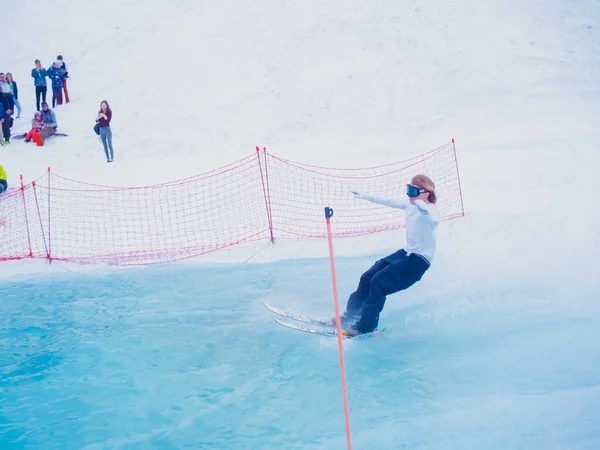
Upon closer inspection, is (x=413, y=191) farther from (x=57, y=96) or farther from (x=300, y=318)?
(x=57, y=96)

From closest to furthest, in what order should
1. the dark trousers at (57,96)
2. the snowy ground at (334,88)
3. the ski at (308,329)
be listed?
the ski at (308,329), the snowy ground at (334,88), the dark trousers at (57,96)

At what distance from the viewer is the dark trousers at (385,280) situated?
6012 mm

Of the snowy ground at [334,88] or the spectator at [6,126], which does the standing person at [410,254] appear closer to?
the snowy ground at [334,88]

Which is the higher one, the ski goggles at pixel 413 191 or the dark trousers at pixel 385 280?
the ski goggles at pixel 413 191

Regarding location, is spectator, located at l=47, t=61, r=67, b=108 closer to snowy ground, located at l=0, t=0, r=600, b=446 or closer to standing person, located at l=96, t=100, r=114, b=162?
snowy ground, located at l=0, t=0, r=600, b=446

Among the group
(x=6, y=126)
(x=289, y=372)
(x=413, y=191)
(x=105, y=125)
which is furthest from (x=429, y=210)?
(x=6, y=126)

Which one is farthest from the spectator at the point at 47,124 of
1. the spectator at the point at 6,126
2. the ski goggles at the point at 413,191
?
the ski goggles at the point at 413,191

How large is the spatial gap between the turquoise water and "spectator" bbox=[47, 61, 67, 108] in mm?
12155

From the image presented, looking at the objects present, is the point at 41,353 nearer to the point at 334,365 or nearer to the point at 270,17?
the point at 334,365

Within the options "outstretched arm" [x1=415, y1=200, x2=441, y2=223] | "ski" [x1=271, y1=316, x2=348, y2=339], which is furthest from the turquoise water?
"outstretched arm" [x1=415, y1=200, x2=441, y2=223]

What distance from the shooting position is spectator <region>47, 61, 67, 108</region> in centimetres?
1819

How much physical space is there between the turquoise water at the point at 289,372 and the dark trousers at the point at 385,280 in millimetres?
313

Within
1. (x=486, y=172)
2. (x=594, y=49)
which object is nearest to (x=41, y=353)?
(x=486, y=172)

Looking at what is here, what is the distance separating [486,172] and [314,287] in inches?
238
